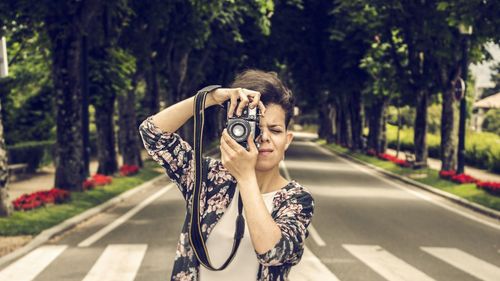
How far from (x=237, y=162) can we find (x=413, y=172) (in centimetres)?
2537

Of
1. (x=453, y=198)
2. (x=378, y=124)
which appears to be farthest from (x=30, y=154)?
(x=378, y=124)

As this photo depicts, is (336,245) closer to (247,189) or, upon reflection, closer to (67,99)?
(67,99)

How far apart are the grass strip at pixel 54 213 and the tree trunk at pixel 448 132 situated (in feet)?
40.5

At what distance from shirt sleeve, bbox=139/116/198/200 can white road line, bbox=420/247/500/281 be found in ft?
22.3

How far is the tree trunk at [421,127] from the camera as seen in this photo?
90.7ft

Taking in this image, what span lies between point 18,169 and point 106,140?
4.72 m

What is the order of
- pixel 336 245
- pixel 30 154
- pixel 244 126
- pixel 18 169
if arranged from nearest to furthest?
pixel 244 126, pixel 336 245, pixel 18 169, pixel 30 154

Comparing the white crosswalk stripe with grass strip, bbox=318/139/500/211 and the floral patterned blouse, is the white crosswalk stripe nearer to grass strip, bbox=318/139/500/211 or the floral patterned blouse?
the floral patterned blouse

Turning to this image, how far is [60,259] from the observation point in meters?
8.73

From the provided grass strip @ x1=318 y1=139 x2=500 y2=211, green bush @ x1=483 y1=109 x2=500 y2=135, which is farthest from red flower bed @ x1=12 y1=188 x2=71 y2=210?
green bush @ x1=483 y1=109 x2=500 y2=135

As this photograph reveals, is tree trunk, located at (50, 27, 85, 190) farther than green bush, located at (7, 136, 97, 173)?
No

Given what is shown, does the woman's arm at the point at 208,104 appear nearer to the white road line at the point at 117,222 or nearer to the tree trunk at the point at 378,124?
the white road line at the point at 117,222

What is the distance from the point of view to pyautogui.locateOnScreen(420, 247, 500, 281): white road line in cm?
853

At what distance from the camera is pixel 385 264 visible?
8.87 m
